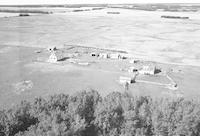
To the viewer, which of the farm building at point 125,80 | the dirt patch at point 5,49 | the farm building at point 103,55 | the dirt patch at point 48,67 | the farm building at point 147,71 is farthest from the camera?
the dirt patch at point 5,49

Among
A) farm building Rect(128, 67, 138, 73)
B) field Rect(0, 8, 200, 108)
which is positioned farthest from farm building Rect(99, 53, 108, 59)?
farm building Rect(128, 67, 138, 73)

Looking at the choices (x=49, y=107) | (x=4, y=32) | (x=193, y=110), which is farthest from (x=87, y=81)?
(x=4, y=32)

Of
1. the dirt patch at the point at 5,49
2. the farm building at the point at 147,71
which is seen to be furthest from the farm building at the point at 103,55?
the dirt patch at the point at 5,49

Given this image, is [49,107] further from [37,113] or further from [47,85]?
[47,85]

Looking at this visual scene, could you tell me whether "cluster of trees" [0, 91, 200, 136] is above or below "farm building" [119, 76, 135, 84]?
above

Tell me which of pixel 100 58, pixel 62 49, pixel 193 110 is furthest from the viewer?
pixel 62 49

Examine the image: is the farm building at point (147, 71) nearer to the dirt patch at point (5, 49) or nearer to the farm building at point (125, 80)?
the farm building at point (125, 80)

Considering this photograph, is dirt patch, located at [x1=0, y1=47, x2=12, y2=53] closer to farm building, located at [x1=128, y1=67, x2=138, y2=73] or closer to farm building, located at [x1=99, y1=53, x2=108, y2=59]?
farm building, located at [x1=99, y1=53, x2=108, y2=59]

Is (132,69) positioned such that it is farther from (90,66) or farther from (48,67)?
(48,67)
